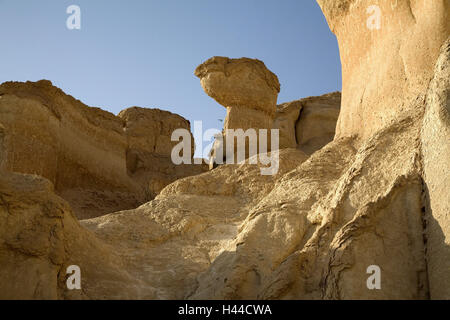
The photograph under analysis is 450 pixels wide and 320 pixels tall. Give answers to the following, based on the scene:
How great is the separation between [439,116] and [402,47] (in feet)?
6.35

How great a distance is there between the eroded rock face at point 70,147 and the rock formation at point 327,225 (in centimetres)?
503

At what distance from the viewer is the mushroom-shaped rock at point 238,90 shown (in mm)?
13312

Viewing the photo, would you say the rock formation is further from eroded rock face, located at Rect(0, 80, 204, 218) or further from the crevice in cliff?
eroded rock face, located at Rect(0, 80, 204, 218)

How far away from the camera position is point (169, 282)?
4574mm

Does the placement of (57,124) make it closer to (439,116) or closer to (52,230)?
(52,230)

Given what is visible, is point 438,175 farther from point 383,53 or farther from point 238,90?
point 238,90

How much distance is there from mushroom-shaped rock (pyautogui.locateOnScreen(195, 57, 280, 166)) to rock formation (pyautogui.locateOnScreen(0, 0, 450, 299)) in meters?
6.92

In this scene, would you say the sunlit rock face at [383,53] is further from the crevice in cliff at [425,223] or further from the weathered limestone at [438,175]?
the crevice in cliff at [425,223]

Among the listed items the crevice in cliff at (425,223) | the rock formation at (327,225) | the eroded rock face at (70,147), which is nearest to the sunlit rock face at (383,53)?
the rock formation at (327,225)

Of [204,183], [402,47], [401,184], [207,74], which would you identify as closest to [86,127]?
[207,74]

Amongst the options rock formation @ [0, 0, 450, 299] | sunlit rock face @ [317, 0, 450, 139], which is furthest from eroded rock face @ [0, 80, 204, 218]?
sunlit rock face @ [317, 0, 450, 139]

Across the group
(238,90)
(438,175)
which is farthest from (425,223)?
(238,90)
